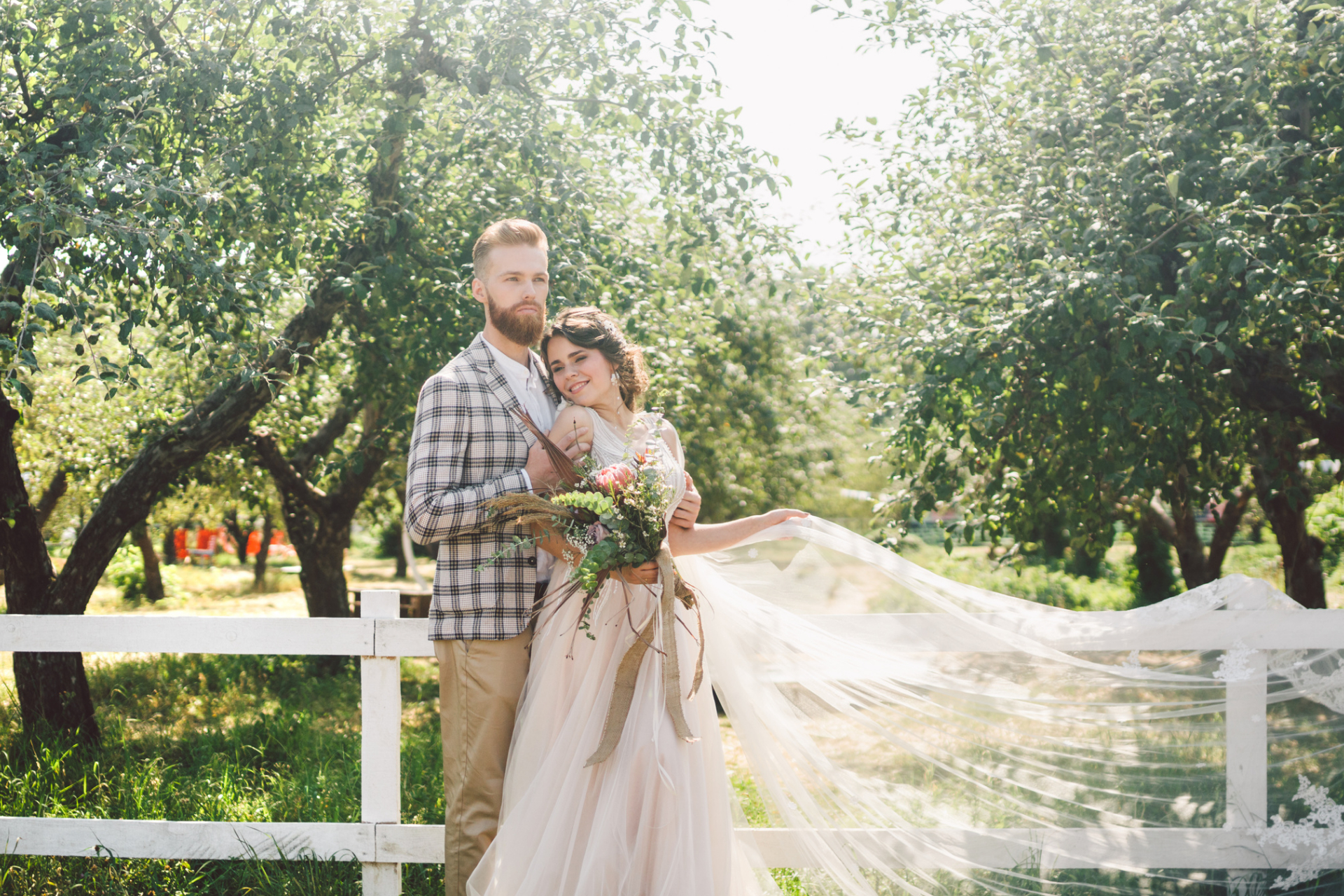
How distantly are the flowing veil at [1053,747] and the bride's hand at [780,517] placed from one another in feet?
0.18

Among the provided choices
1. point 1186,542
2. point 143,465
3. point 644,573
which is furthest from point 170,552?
point 644,573

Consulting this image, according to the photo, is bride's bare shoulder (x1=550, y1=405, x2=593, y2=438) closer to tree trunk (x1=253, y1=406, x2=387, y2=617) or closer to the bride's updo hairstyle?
the bride's updo hairstyle

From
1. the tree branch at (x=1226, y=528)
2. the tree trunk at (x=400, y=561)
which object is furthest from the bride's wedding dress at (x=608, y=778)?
the tree trunk at (x=400, y=561)

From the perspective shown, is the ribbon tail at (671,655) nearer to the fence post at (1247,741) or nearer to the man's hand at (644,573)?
the man's hand at (644,573)

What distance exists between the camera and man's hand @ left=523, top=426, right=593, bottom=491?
2.67 metres

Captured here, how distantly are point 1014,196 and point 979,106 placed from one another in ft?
2.72

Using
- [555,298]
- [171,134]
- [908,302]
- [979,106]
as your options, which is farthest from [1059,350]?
[171,134]

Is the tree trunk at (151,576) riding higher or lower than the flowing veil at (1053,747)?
lower

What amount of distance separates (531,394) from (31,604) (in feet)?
14.1

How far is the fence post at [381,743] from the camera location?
3189 millimetres

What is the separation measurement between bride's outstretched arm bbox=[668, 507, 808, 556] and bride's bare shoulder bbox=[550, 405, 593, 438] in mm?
407

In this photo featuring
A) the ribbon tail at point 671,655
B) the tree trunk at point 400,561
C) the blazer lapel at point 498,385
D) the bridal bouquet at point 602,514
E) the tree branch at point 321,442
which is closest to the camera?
the bridal bouquet at point 602,514

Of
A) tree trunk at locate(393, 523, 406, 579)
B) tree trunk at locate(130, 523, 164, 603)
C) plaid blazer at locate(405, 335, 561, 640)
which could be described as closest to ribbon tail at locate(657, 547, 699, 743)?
plaid blazer at locate(405, 335, 561, 640)

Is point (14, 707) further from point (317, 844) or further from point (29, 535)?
point (317, 844)
